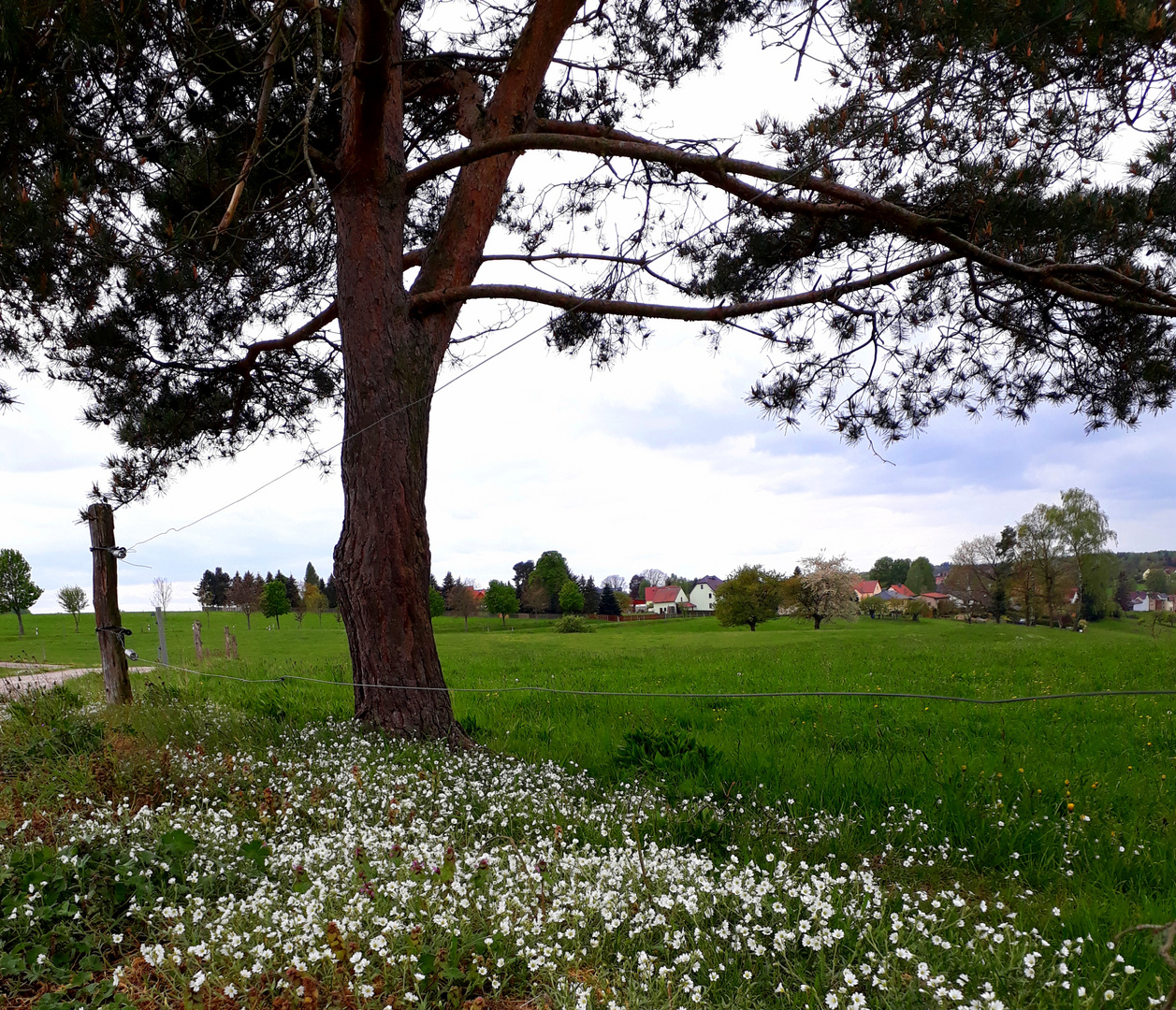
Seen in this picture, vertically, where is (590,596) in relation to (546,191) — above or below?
below

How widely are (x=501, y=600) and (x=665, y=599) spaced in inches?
1016

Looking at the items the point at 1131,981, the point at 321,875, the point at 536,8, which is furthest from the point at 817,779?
the point at 536,8

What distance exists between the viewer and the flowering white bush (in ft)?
7.22

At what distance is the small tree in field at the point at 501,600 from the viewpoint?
43.7 metres

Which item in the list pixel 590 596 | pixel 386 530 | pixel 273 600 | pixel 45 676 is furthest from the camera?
pixel 590 596

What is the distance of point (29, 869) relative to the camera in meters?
2.97

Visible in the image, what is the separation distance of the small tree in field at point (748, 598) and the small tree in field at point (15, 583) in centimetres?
2817

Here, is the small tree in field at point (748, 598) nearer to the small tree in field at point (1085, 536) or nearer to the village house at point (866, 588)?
the village house at point (866, 588)

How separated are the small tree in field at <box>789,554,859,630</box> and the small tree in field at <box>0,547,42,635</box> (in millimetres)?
31449

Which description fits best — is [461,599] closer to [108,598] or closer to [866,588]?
[866,588]

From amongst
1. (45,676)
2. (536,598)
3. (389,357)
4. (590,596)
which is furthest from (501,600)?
(389,357)

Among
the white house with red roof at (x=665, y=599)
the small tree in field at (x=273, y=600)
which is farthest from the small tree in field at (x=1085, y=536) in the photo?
the white house with red roof at (x=665, y=599)

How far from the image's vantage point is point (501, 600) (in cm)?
4394

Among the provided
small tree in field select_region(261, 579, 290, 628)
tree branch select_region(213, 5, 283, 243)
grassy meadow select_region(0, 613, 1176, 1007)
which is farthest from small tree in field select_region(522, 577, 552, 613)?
tree branch select_region(213, 5, 283, 243)
